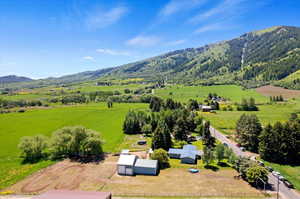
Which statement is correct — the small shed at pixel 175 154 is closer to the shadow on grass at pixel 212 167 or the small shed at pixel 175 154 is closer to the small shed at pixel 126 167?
the shadow on grass at pixel 212 167

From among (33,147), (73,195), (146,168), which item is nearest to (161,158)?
(146,168)

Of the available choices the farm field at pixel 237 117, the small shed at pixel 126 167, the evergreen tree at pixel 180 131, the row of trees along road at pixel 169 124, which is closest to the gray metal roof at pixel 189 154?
the row of trees along road at pixel 169 124

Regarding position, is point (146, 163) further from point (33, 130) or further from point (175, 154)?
point (33, 130)

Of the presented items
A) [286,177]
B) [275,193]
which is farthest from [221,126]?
[275,193]

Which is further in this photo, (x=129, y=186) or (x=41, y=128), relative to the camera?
(x=41, y=128)

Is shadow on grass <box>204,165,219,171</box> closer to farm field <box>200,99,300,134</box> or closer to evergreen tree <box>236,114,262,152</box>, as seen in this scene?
evergreen tree <box>236,114,262,152</box>

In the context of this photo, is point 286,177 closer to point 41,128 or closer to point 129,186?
point 129,186

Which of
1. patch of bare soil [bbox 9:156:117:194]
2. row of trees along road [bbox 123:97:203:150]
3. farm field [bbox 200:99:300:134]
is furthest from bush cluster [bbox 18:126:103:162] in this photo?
farm field [bbox 200:99:300:134]

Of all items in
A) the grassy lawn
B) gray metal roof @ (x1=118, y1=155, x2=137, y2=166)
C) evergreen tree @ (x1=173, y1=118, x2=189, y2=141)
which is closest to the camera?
the grassy lawn
